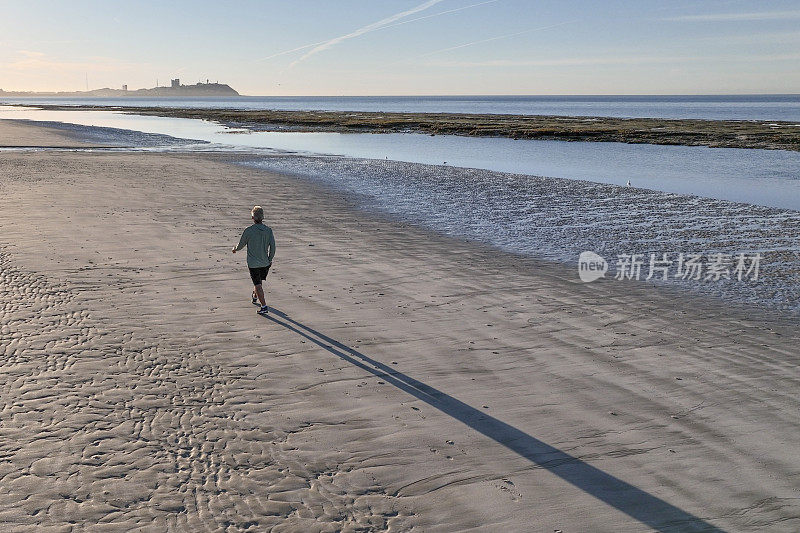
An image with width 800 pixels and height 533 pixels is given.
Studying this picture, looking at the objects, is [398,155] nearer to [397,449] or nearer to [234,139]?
[234,139]

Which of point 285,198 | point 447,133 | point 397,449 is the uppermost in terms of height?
point 447,133

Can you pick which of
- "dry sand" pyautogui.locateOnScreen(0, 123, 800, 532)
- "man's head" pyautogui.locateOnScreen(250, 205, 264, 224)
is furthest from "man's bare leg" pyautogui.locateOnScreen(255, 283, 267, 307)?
"man's head" pyautogui.locateOnScreen(250, 205, 264, 224)

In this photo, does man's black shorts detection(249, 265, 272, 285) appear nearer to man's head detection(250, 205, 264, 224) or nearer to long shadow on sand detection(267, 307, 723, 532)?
man's head detection(250, 205, 264, 224)

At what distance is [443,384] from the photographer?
25.8 ft

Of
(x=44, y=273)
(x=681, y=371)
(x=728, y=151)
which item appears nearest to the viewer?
(x=681, y=371)

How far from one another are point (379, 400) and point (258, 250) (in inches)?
164

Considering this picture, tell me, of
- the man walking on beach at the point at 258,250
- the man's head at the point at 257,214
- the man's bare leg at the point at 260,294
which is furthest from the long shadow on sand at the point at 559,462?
the man's head at the point at 257,214

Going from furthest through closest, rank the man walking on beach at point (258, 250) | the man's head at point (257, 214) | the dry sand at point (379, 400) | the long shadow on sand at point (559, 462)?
the man walking on beach at point (258, 250) < the man's head at point (257, 214) < the dry sand at point (379, 400) < the long shadow on sand at point (559, 462)

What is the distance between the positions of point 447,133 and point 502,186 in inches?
1774

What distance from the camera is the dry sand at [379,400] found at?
5461mm

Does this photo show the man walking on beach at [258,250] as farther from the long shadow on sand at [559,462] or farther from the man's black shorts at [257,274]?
the long shadow on sand at [559,462]

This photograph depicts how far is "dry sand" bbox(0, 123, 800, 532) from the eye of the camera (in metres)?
5.46

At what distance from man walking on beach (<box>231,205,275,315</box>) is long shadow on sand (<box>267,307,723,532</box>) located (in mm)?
2464

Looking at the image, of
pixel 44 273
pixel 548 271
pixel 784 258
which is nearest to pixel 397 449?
pixel 548 271
